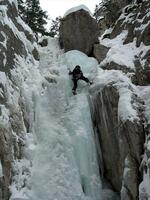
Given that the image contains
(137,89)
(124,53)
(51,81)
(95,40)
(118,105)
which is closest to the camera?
(118,105)

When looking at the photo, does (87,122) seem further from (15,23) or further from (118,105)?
(15,23)

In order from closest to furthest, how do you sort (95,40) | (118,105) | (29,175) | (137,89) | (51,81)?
(29,175) < (118,105) < (137,89) < (51,81) < (95,40)

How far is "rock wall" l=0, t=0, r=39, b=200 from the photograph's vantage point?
38.1ft

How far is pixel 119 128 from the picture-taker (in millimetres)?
12898

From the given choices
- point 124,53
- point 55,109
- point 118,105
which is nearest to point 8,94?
point 55,109

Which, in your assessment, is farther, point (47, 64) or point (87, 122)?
point (47, 64)

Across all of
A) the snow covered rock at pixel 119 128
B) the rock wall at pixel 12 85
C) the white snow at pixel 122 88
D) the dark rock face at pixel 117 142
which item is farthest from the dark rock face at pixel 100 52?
the dark rock face at pixel 117 142

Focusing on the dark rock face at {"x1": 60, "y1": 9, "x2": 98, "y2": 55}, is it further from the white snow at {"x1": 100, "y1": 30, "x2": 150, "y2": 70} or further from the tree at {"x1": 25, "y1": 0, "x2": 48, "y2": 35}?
the tree at {"x1": 25, "y1": 0, "x2": 48, "y2": 35}

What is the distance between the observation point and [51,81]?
52.6ft

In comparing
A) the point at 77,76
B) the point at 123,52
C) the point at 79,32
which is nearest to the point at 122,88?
the point at 77,76

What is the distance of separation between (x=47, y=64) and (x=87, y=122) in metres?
4.53

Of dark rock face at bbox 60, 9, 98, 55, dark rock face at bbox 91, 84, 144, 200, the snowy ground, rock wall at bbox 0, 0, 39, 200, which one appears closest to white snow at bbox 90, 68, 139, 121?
dark rock face at bbox 91, 84, 144, 200

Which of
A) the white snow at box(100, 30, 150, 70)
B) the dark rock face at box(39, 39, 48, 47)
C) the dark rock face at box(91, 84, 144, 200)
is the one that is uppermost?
the dark rock face at box(39, 39, 48, 47)

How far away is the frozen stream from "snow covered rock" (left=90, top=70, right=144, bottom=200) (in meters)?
0.47
